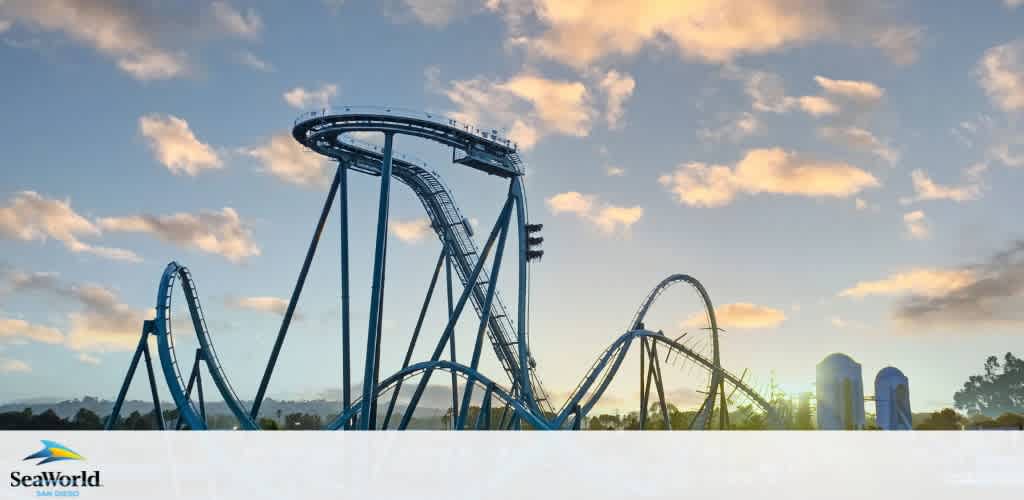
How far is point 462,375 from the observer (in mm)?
28500

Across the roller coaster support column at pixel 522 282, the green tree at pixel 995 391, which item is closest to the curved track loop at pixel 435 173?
the roller coaster support column at pixel 522 282

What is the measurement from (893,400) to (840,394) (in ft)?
8.93

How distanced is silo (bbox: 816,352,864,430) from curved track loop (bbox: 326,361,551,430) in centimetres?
797

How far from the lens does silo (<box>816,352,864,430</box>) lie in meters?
23.2

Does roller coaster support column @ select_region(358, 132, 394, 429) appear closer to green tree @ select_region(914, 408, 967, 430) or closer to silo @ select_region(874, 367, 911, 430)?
silo @ select_region(874, 367, 911, 430)

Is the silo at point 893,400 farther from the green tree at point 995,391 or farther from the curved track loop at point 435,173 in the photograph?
the green tree at point 995,391

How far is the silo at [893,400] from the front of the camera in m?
25.0
